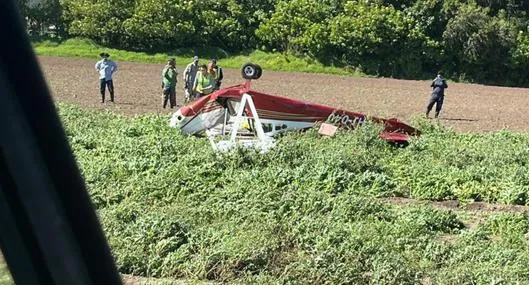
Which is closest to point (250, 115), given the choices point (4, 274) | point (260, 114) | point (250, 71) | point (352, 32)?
point (260, 114)

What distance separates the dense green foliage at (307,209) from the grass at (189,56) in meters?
31.7

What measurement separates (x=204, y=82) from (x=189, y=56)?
2877 centimetres

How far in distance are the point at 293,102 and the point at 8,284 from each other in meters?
11.9

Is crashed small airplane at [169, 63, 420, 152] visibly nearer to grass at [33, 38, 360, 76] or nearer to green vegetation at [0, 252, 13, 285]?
green vegetation at [0, 252, 13, 285]

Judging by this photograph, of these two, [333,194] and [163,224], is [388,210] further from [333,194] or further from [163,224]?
[163,224]

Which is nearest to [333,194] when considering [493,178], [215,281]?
[493,178]

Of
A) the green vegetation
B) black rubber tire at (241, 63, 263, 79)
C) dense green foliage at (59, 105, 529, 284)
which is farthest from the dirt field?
the green vegetation

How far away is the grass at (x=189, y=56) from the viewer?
145 ft

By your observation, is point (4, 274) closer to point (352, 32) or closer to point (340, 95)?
point (340, 95)

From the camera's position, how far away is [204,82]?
1748cm

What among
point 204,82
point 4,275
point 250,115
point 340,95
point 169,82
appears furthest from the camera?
point 340,95

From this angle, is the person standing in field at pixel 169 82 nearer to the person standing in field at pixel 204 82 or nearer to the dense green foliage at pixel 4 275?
the person standing in field at pixel 204 82

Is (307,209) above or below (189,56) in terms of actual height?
above

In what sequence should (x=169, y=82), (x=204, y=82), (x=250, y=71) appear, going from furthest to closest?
(x=169, y=82), (x=204, y=82), (x=250, y=71)
